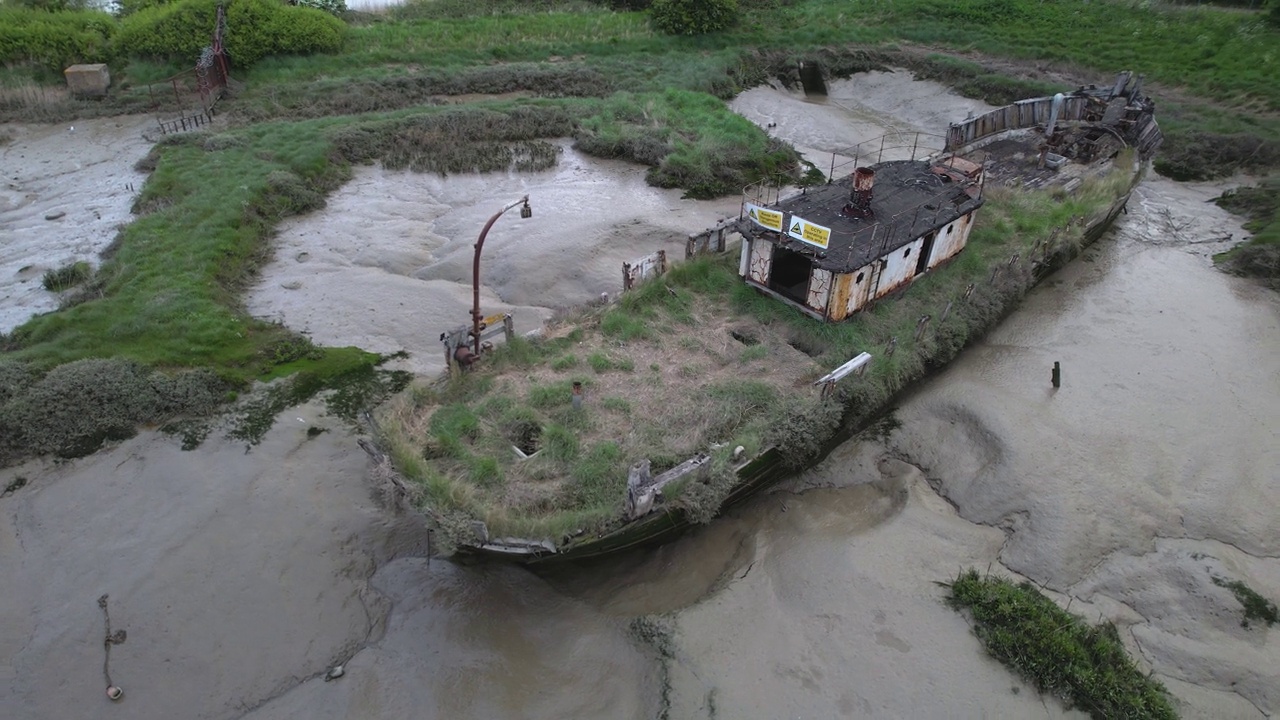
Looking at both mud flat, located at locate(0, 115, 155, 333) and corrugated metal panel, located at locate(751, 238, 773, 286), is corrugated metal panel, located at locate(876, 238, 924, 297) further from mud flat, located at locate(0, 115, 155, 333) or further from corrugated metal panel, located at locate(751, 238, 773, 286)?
mud flat, located at locate(0, 115, 155, 333)

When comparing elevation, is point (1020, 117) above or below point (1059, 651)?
above

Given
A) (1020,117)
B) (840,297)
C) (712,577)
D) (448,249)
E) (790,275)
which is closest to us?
(712,577)

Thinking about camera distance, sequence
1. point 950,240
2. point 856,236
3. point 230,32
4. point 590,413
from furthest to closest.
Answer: point 230,32, point 950,240, point 856,236, point 590,413

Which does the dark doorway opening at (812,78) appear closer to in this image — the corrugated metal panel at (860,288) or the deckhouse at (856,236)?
the deckhouse at (856,236)

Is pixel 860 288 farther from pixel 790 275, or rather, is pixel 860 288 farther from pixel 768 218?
pixel 768 218

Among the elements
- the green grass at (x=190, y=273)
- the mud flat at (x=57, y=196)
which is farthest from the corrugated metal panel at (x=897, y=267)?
the mud flat at (x=57, y=196)

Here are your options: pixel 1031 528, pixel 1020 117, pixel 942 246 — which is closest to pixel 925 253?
pixel 942 246
